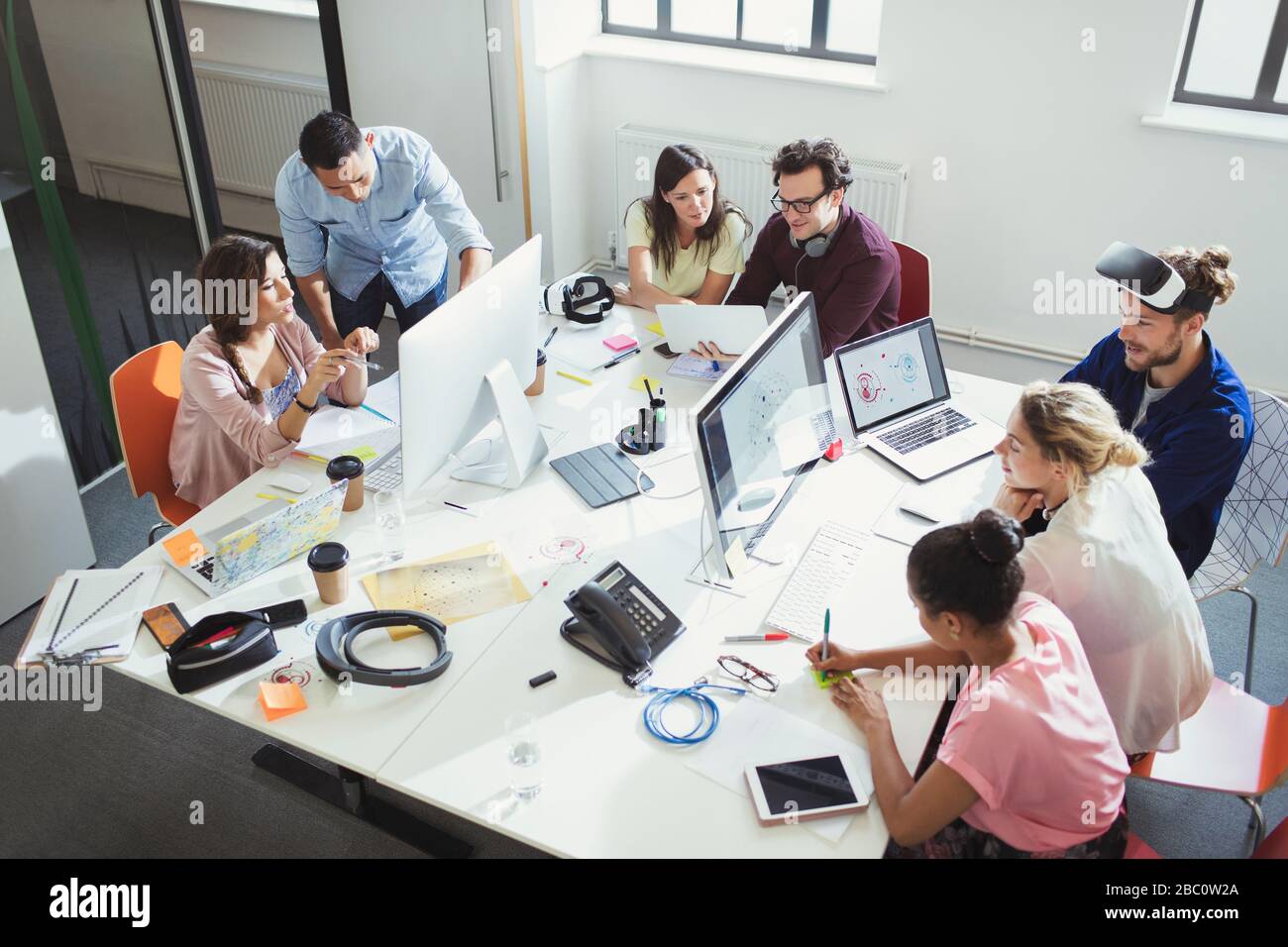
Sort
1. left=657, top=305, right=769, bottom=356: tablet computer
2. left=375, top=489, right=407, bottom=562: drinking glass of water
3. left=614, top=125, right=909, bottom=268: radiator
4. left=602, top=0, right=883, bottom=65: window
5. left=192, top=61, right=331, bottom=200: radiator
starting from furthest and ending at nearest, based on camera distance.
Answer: left=192, top=61, right=331, bottom=200: radiator → left=602, top=0, right=883, bottom=65: window → left=614, top=125, right=909, bottom=268: radiator → left=657, top=305, right=769, bottom=356: tablet computer → left=375, top=489, right=407, bottom=562: drinking glass of water

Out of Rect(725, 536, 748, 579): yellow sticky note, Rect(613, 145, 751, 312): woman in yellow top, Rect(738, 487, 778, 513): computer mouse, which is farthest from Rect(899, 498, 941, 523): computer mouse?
Rect(613, 145, 751, 312): woman in yellow top

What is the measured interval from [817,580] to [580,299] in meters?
1.48

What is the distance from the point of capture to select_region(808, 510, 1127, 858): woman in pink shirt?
1780 millimetres

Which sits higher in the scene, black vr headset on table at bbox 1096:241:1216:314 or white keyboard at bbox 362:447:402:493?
black vr headset on table at bbox 1096:241:1216:314

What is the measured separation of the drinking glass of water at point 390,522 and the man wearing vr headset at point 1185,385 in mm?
1839

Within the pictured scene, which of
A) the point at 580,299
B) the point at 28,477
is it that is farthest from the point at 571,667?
the point at 28,477

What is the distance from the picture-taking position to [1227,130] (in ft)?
A: 12.7

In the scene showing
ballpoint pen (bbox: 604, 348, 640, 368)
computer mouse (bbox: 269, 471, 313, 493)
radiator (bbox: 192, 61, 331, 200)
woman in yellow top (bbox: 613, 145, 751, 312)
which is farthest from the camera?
radiator (bbox: 192, 61, 331, 200)

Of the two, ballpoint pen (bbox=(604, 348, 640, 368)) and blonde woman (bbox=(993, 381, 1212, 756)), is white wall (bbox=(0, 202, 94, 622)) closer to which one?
ballpoint pen (bbox=(604, 348, 640, 368))

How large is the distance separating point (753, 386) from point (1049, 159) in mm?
2531

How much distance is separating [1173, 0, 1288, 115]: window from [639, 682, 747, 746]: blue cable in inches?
132
